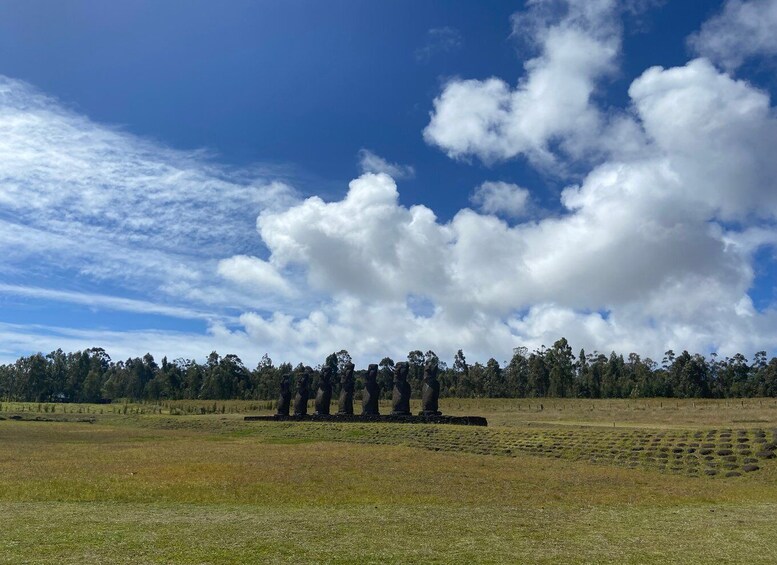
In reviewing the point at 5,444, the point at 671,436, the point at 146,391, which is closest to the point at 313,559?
the point at 671,436

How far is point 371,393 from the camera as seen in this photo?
57.6 m

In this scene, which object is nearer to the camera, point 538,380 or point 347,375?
point 347,375

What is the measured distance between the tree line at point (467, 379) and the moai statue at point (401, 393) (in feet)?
235

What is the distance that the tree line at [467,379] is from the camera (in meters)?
133

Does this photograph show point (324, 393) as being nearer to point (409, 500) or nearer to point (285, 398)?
Answer: point (285, 398)

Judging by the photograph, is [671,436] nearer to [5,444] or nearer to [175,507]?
[175,507]

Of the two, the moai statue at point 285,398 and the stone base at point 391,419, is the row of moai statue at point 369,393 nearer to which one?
the moai statue at point 285,398

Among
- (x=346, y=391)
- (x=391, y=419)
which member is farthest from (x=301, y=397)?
(x=391, y=419)

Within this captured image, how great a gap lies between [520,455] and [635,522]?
16382 mm

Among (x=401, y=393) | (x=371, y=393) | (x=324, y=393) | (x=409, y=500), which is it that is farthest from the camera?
(x=324, y=393)

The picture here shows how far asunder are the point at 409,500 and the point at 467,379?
418ft

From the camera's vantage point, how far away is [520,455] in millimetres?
32156

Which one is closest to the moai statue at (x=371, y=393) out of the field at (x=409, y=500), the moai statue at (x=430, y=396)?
the moai statue at (x=430, y=396)

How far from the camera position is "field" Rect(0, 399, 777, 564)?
12305 millimetres
